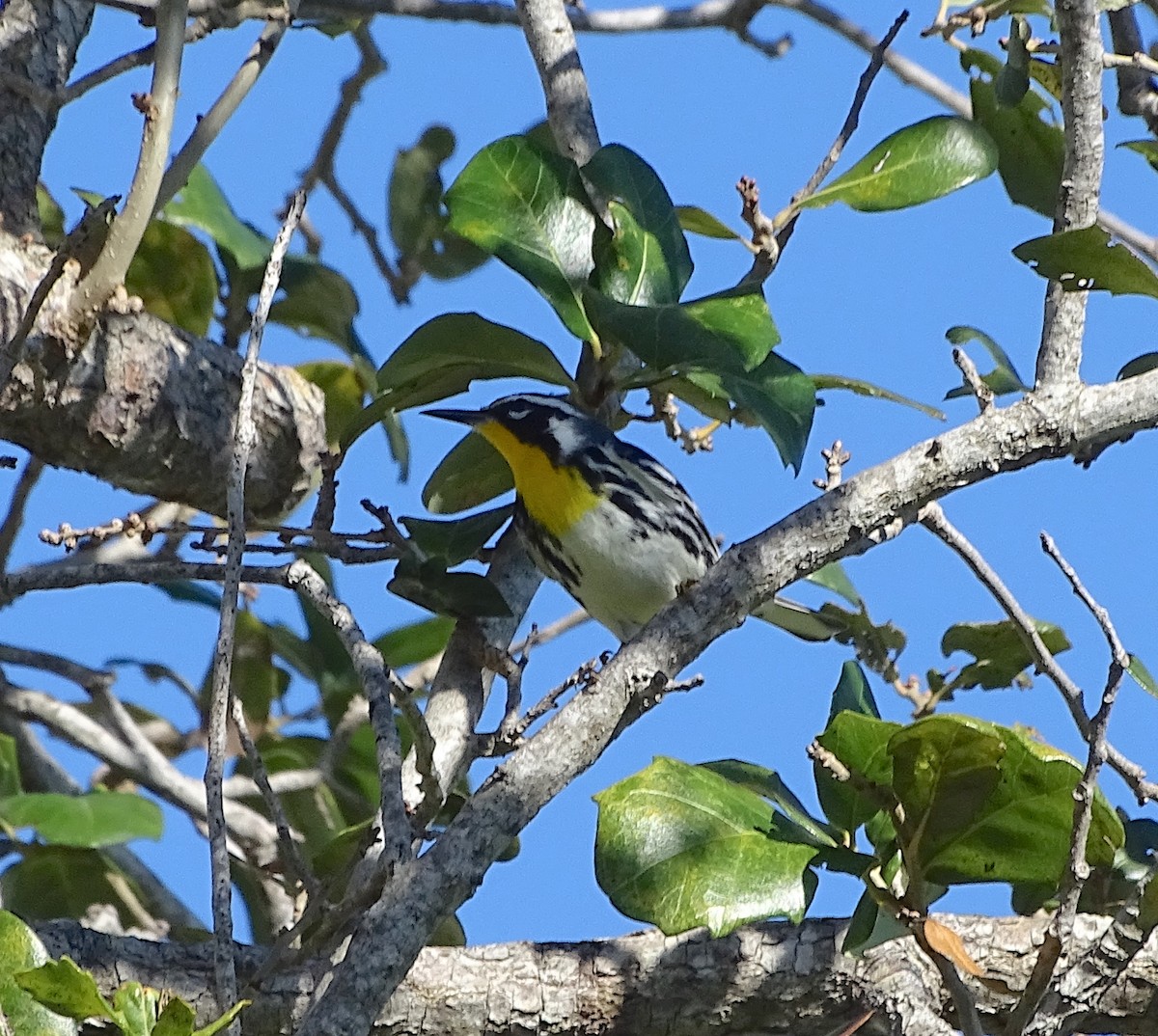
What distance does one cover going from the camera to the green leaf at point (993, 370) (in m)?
2.65

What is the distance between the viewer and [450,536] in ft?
9.48

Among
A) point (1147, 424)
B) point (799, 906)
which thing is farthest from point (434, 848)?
point (1147, 424)

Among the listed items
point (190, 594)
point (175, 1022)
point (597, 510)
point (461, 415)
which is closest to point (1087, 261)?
point (175, 1022)

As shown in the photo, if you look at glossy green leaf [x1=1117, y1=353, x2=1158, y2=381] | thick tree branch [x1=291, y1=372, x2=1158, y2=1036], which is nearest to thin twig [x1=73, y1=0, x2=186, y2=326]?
thick tree branch [x1=291, y1=372, x2=1158, y2=1036]

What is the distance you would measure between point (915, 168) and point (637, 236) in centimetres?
51

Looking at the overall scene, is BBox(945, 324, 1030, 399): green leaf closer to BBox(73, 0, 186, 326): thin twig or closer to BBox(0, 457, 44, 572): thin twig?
BBox(73, 0, 186, 326): thin twig

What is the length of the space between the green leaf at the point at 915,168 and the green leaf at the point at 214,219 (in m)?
1.49

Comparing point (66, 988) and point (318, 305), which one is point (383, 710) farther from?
point (318, 305)

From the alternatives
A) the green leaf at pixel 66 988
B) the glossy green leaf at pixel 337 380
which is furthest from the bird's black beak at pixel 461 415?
the green leaf at pixel 66 988

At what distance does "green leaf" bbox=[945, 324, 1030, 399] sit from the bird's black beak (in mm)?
1418

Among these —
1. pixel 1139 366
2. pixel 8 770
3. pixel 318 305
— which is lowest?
pixel 8 770

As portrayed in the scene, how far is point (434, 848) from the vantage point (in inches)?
72.4

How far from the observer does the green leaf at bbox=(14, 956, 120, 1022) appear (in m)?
1.48

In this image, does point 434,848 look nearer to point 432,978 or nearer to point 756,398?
point 432,978
